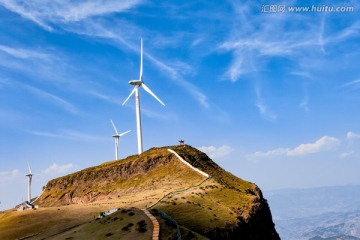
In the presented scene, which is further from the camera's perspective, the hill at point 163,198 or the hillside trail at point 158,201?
the hill at point 163,198

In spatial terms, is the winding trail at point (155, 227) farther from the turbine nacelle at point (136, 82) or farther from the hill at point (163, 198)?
the turbine nacelle at point (136, 82)

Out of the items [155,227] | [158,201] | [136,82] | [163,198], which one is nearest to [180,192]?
[163,198]

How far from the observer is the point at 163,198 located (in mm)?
105000

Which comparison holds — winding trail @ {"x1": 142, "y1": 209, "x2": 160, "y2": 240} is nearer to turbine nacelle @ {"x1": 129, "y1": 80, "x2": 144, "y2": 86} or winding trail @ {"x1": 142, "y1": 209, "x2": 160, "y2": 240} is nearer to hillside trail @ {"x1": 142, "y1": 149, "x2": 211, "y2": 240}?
hillside trail @ {"x1": 142, "y1": 149, "x2": 211, "y2": 240}

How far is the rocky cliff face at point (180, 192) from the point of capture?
90500 mm

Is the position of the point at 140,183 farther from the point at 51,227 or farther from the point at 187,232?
the point at 187,232

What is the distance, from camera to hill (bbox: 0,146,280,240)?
8925cm

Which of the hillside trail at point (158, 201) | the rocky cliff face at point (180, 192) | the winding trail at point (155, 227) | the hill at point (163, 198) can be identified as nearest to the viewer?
the winding trail at point (155, 227)

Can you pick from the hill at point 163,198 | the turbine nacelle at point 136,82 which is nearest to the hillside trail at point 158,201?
the hill at point 163,198

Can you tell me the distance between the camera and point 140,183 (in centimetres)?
14325

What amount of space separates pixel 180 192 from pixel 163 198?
9338 mm

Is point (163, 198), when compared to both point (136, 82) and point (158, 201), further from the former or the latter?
point (136, 82)

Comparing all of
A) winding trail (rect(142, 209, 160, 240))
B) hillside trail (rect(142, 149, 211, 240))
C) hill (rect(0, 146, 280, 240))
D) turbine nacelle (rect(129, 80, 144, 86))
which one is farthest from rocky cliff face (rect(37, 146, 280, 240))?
turbine nacelle (rect(129, 80, 144, 86))

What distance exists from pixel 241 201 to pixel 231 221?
65.2ft
